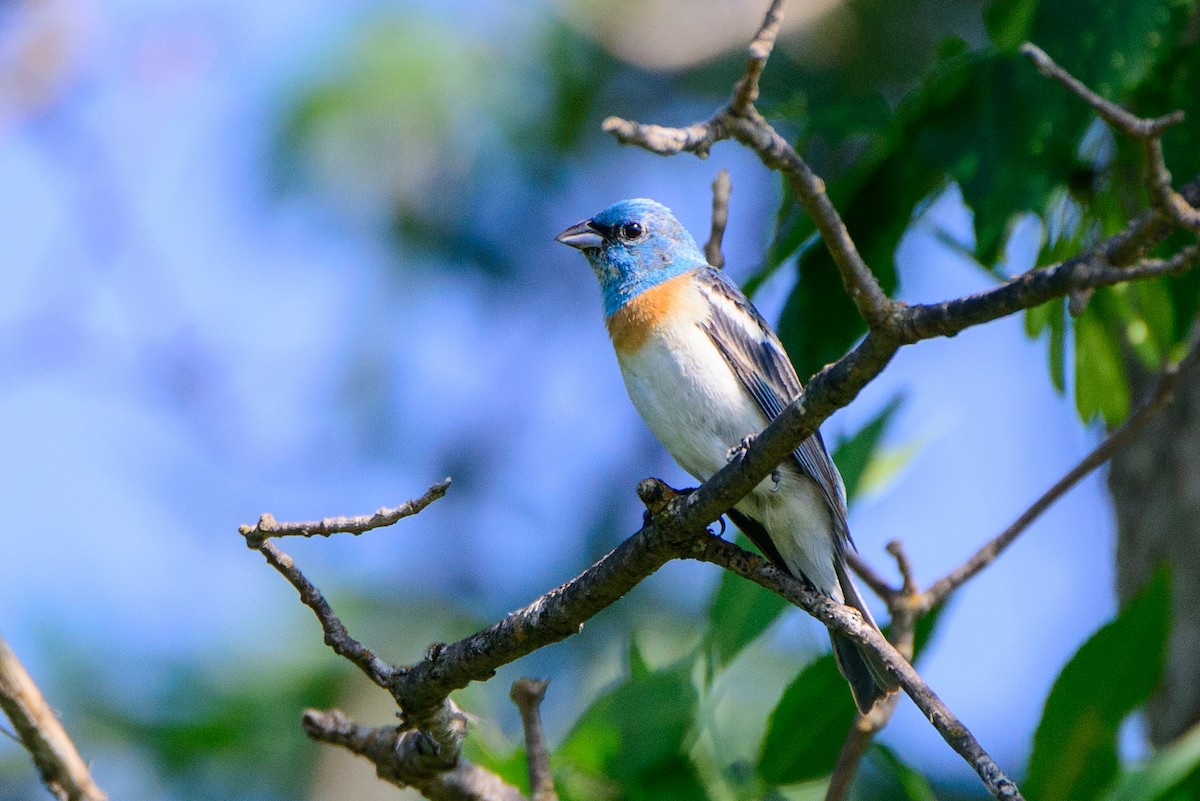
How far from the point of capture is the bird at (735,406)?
3631 mm

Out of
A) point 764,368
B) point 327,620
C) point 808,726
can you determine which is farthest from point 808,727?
point 327,620

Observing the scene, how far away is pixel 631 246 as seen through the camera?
14.4ft

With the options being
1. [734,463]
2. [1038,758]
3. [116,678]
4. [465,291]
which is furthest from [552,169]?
[734,463]

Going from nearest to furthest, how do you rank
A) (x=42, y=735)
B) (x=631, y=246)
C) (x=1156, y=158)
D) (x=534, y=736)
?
1. (x=1156, y=158)
2. (x=42, y=735)
3. (x=534, y=736)
4. (x=631, y=246)

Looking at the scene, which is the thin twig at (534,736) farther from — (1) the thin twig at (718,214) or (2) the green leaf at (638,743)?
(1) the thin twig at (718,214)

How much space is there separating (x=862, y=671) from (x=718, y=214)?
163 cm

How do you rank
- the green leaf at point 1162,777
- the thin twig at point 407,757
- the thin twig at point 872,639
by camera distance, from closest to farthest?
the thin twig at point 872,639 → the thin twig at point 407,757 → the green leaf at point 1162,777

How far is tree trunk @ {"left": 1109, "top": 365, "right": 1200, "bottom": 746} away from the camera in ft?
14.7

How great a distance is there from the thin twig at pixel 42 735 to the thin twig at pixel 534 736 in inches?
39.4

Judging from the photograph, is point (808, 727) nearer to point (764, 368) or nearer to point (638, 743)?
point (638, 743)

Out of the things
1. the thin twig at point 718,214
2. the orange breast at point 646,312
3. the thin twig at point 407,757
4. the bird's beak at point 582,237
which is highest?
the bird's beak at point 582,237

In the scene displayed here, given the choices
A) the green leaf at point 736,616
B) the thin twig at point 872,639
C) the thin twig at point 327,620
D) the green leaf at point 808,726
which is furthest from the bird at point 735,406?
the thin twig at point 327,620

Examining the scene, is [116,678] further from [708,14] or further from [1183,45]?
[1183,45]

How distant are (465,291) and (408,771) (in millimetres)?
4700
